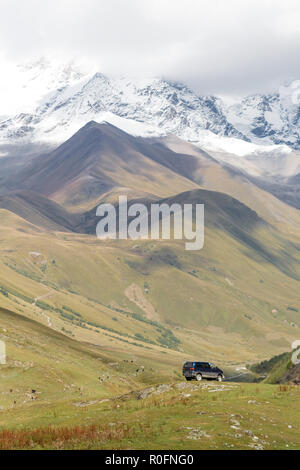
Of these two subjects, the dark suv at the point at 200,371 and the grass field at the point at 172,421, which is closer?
the grass field at the point at 172,421

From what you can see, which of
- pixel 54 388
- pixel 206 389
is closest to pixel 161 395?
pixel 206 389

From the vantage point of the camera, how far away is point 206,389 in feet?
157

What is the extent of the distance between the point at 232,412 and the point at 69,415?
41.2 feet

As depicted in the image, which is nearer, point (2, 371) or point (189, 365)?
point (189, 365)

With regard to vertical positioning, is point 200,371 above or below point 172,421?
below

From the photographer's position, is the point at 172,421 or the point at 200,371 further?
the point at 200,371

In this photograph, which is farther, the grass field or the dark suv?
the dark suv

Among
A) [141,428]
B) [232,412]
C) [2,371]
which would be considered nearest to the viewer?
[141,428]

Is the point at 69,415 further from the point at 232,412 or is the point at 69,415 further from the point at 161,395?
the point at 232,412

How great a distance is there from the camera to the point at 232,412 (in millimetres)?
38312
